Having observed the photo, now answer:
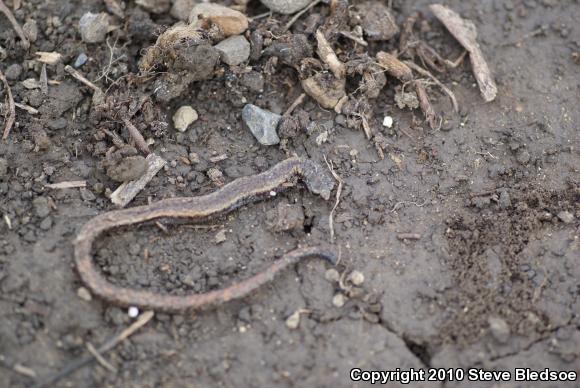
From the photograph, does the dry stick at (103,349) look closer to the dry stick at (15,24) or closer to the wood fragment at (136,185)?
the wood fragment at (136,185)

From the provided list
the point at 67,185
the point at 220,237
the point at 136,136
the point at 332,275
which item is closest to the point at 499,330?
the point at 332,275

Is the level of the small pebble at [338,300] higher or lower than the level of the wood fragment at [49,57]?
lower

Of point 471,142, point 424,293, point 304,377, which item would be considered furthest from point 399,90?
point 304,377

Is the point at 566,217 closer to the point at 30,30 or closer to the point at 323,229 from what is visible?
the point at 323,229

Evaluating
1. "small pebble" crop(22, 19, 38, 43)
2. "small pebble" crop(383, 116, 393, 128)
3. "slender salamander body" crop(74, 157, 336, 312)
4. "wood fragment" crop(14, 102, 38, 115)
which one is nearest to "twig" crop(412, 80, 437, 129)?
"small pebble" crop(383, 116, 393, 128)

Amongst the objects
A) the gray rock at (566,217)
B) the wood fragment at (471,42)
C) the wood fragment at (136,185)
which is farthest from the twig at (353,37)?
the gray rock at (566,217)

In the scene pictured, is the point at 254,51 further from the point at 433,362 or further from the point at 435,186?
the point at 433,362
